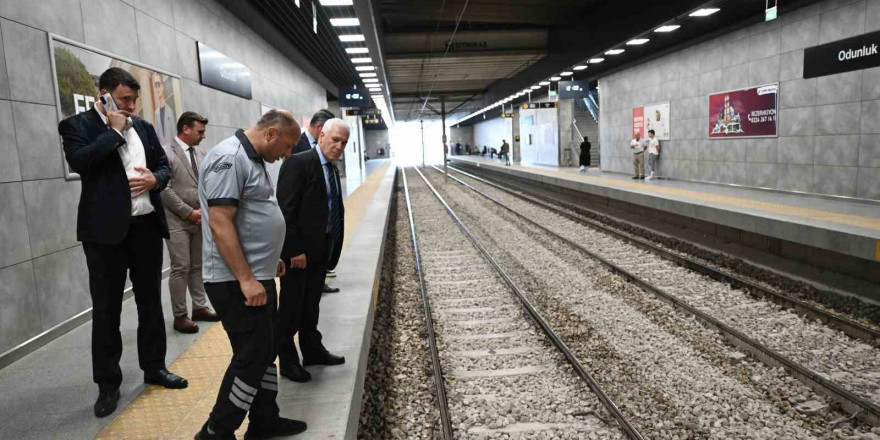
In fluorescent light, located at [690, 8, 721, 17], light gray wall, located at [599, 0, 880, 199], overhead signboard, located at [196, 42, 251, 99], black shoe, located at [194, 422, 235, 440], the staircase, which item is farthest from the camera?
the staircase

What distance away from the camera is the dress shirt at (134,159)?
3139 millimetres

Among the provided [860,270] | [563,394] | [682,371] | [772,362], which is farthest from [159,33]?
[860,270]

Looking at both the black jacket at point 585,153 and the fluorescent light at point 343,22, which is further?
the black jacket at point 585,153

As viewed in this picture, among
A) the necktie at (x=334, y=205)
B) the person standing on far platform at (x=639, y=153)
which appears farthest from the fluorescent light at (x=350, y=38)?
the necktie at (x=334, y=205)

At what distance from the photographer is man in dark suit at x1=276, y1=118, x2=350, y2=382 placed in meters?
3.27

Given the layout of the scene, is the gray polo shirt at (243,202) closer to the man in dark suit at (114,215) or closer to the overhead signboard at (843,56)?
the man in dark suit at (114,215)

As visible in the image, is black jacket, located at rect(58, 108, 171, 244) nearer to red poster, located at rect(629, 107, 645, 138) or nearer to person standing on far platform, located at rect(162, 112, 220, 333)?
person standing on far platform, located at rect(162, 112, 220, 333)

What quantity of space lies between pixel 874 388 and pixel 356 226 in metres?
8.27

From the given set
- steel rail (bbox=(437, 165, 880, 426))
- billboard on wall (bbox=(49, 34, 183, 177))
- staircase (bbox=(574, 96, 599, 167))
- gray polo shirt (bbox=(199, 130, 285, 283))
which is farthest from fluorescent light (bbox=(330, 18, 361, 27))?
staircase (bbox=(574, 96, 599, 167))

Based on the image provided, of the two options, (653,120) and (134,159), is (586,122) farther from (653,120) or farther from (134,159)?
(134,159)

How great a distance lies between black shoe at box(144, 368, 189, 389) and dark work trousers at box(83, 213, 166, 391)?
4 centimetres

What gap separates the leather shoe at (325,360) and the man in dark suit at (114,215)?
37.0 inches

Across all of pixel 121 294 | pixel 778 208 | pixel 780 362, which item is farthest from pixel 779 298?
pixel 121 294

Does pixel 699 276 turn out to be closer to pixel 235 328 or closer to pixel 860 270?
pixel 860 270
